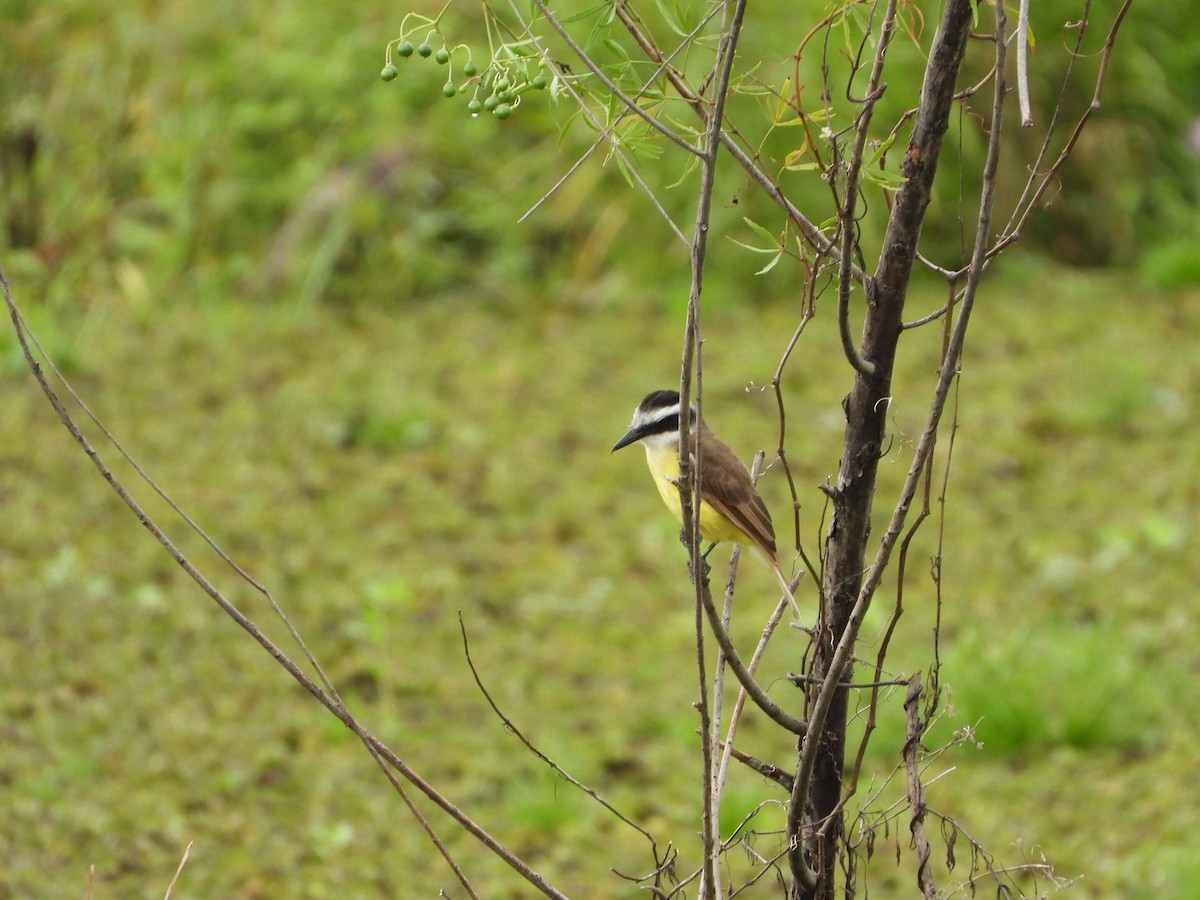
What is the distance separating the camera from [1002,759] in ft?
16.4

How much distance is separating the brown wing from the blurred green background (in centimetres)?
114

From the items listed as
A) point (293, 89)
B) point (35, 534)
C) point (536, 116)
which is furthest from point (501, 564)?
point (293, 89)

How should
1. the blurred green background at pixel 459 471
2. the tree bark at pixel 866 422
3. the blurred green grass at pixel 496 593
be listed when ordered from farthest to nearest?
the blurred green background at pixel 459 471 < the blurred green grass at pixel 496 593 < the tree bark at pixel 866 422

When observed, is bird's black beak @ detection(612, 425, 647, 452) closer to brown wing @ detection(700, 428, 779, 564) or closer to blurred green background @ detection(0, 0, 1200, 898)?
brown wing @ detection(700, 428, 779, 564)

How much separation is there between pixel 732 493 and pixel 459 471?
11.6 ft

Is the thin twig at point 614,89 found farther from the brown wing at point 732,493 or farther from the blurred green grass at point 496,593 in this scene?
the blurred green grass at point 496,593

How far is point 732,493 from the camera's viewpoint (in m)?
3.61

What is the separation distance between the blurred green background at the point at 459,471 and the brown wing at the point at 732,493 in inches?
44.9

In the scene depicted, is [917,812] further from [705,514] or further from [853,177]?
[705,514]

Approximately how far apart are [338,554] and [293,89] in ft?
12.6

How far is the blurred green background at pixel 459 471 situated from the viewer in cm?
467

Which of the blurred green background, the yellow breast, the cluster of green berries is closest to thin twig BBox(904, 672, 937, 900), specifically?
the cluster of green berries

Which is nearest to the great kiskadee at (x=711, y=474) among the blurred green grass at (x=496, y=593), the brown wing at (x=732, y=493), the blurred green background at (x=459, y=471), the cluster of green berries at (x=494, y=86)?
the brown wing at (x=732, y=493)

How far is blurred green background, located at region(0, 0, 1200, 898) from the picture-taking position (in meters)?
4.67
